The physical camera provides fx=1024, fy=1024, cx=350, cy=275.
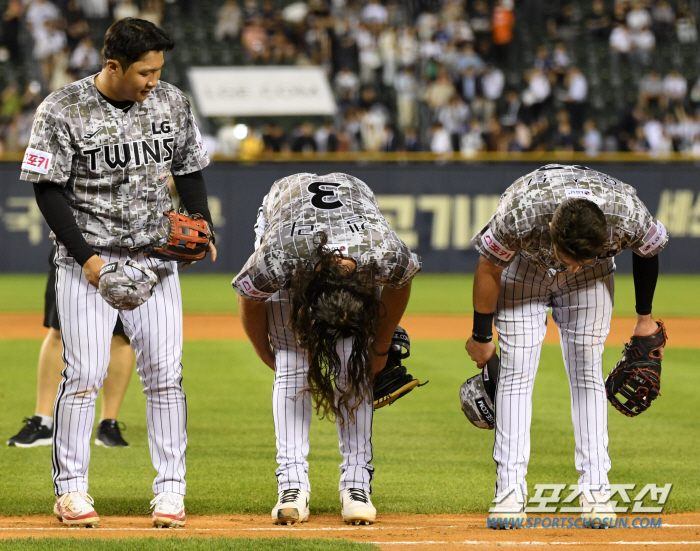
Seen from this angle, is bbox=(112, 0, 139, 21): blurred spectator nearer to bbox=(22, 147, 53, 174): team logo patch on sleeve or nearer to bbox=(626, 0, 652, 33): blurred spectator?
bbox=(626, 0, 652, 33): blurred spectator

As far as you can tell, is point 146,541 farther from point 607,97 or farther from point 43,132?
point 607,97

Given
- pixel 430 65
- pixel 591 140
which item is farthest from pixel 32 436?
pixel 430 65

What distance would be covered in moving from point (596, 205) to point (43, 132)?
83.9 inches

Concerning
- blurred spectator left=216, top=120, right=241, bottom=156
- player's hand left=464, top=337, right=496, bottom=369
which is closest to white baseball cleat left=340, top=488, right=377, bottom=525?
player's hand left=464, top=337, right=496, bottom=369

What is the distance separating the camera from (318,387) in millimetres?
4141

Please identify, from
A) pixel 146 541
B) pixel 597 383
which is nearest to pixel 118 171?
pixel 146 541

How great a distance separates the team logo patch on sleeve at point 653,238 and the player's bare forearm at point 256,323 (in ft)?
5.08

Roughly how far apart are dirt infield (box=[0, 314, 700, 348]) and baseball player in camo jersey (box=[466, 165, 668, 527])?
6.92 meters

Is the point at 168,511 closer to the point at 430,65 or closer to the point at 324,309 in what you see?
the point at 324,309

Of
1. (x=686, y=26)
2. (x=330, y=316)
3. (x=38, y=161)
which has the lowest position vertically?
(x=330, y=316)

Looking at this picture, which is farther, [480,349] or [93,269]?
[480,349]

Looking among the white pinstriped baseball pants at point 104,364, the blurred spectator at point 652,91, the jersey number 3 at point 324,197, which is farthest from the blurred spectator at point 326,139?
the white pinstriped baseball pants at point 104,364

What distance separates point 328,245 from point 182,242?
0.68 metres

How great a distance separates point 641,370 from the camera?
4.41 meters
